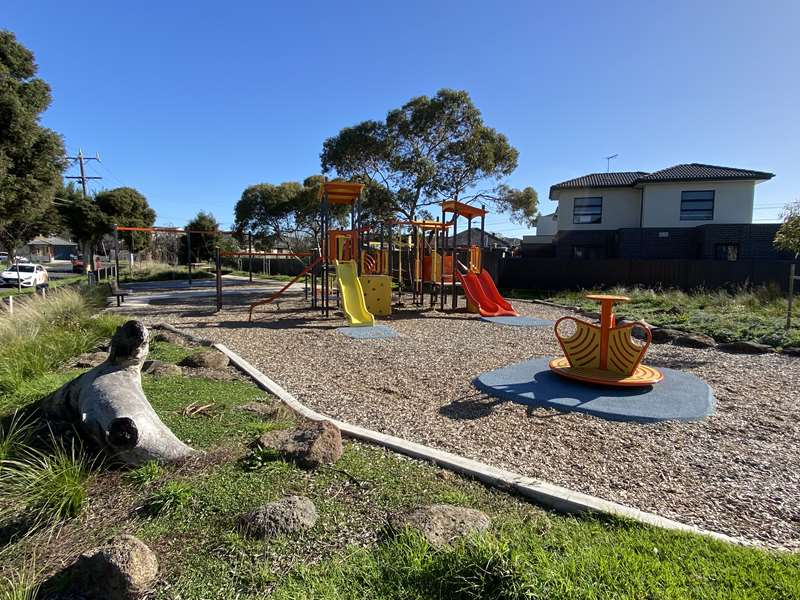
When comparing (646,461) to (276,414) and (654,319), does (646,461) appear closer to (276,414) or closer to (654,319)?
(276,414)

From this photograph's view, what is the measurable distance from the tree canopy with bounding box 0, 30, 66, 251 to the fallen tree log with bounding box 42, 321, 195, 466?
1046 centimetres

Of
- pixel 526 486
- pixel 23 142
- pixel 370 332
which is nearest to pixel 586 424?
pixel 526 486

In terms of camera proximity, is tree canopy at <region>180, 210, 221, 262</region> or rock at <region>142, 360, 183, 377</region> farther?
tree canopy at <region>180, 210, 221, 262</region>

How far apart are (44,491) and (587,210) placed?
92.5 ft

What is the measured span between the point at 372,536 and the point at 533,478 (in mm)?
1363

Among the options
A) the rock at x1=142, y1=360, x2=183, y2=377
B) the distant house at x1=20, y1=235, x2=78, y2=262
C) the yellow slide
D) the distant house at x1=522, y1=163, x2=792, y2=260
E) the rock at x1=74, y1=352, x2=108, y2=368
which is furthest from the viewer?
the distant house at x1=20, y1=235, x2=78, y2=262

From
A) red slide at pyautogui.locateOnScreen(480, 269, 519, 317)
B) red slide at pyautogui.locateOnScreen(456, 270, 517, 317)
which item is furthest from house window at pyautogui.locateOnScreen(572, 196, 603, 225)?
red slide at pyautogui.locateOnScreen(456, 270, 517, 317)

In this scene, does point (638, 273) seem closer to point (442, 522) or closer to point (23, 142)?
point (442, 522)

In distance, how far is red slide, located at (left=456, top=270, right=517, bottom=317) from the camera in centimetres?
1338

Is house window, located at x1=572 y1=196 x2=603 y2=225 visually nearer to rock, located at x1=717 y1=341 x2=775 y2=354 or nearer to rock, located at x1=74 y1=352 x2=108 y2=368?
rock, located at x1=717 y1=341 x2=775 y2=354

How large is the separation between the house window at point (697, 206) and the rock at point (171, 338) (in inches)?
996

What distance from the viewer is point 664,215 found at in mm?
24859

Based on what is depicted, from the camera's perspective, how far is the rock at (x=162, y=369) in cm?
595

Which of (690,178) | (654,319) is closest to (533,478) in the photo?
(654,319)
